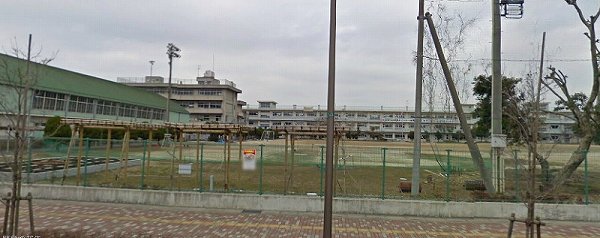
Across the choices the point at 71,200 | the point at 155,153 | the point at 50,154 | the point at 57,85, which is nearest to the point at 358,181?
the point at 71,200

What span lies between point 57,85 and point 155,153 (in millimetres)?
20526

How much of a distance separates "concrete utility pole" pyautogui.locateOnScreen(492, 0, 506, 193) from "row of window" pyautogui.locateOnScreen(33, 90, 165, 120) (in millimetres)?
34242

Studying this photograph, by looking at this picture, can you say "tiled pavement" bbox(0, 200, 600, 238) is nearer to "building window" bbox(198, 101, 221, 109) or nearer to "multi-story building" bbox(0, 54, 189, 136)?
"multi-story building" bbox(0, 54, 189, 136)

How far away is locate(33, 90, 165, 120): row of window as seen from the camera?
3578 cm

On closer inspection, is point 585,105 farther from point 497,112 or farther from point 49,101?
point 49,101

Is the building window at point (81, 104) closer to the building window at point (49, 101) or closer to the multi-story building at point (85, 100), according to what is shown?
the multi-story building at point (85, 100)

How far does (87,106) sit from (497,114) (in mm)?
45668

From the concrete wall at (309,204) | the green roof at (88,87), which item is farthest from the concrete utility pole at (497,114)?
the green roof at (88,87)

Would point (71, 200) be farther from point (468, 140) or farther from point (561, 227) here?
point (561, 227)

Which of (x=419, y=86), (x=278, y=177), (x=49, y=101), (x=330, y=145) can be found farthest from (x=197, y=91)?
(x=330, y=145)

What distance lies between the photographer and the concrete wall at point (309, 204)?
921 cm

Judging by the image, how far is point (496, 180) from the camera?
11.4 meters

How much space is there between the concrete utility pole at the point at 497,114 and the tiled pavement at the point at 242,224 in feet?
8.52

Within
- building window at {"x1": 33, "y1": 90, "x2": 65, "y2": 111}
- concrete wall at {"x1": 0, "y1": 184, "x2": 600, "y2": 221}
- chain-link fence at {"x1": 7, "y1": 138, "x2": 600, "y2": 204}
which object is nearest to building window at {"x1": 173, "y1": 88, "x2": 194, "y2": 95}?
building window at {"x1": 33, "y1": 90, "x2": 65, "y2": 111}
